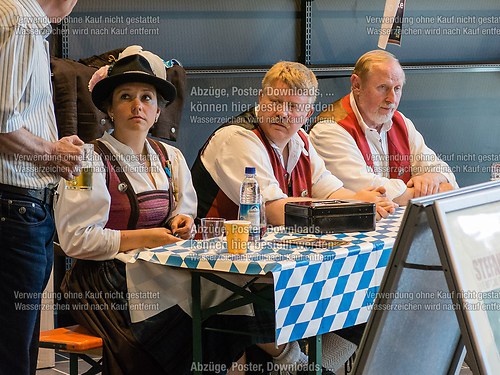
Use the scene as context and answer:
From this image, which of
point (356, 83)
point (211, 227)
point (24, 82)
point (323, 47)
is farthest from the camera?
point (323, 47)

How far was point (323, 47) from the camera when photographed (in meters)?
5.66

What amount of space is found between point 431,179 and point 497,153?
82.7 inches

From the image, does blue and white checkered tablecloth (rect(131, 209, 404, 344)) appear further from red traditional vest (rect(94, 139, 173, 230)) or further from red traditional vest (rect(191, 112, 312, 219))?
red traditional vest (rect(191, 112, 312, 219))

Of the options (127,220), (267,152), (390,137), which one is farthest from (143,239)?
(390,137)

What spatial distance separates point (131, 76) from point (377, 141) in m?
1.49

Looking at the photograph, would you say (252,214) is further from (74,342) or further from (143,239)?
(74,342)

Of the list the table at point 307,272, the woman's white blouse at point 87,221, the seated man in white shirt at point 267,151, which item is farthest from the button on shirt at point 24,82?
the seated man in white shirt at point 267,151

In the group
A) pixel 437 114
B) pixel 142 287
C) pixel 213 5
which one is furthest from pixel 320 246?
pixel 437 114

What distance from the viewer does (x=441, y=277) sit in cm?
226

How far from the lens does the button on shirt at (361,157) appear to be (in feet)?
13.6

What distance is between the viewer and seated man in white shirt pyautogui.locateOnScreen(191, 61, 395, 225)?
3.59 meters

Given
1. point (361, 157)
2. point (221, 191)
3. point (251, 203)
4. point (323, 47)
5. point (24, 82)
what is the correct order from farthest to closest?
point (323, 47), point (361, 157), point (221, 191), point (251, 203), point (24, 82)

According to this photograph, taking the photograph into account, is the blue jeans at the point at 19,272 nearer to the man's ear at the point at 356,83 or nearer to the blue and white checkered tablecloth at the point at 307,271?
the blue and white checkered tablecloth at the point at 307,271

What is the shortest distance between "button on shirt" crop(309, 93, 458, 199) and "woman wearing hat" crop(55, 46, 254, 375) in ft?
3.16
